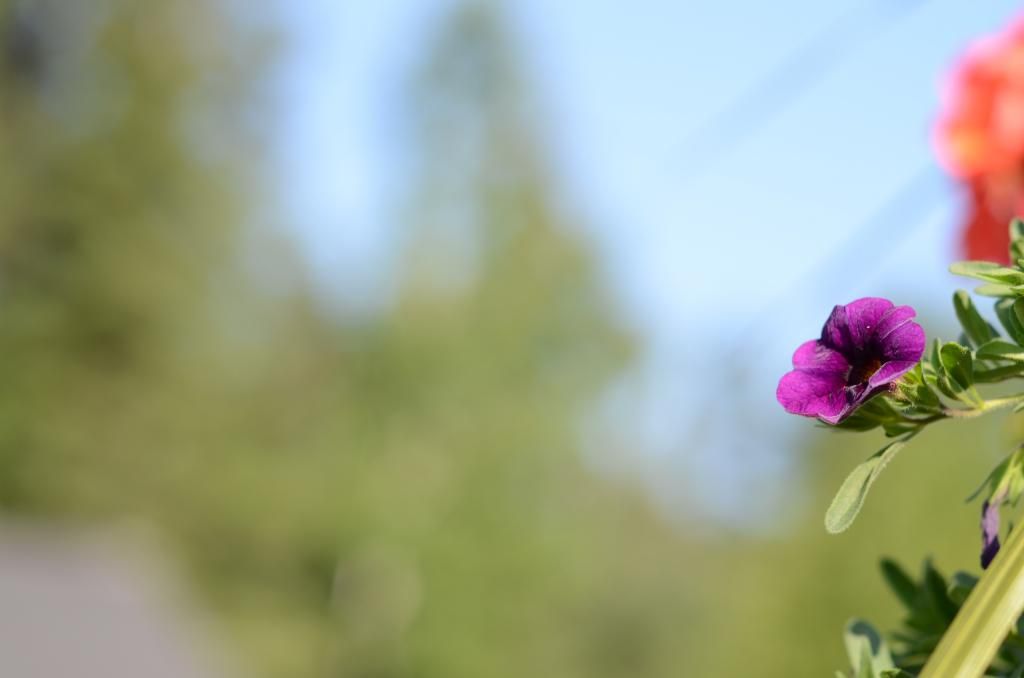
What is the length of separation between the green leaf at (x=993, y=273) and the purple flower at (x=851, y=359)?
0.08 metres

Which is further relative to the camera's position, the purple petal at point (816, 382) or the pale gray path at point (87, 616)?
the pale gray path at point (87, 616)

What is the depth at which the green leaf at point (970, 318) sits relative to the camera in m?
0.53

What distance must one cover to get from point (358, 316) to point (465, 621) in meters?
6.14

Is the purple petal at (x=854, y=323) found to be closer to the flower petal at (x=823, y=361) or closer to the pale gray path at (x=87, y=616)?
the flower petal at (x=823, y=361)

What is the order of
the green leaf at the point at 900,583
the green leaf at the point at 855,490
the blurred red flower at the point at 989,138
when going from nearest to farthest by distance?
the green leaf at the point at 855,490, the green leaf at the point at 900,583, the blurred red flower at the point at 989,138

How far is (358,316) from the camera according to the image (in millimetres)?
22938

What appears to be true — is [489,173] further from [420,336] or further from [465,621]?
[465,621]

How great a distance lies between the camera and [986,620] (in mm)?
347

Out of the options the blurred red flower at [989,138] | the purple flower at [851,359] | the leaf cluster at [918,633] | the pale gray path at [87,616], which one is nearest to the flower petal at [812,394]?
the purple flower at [851,359]

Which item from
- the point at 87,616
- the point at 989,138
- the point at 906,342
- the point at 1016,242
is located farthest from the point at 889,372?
the point at 87,616

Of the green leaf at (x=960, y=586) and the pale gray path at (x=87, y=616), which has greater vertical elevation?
the pale gray path at (x=87, y=616)

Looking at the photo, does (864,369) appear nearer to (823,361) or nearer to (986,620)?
(823,361)

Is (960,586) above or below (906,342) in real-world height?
below

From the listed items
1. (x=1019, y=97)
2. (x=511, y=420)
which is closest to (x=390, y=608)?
(x=511, y=420)
